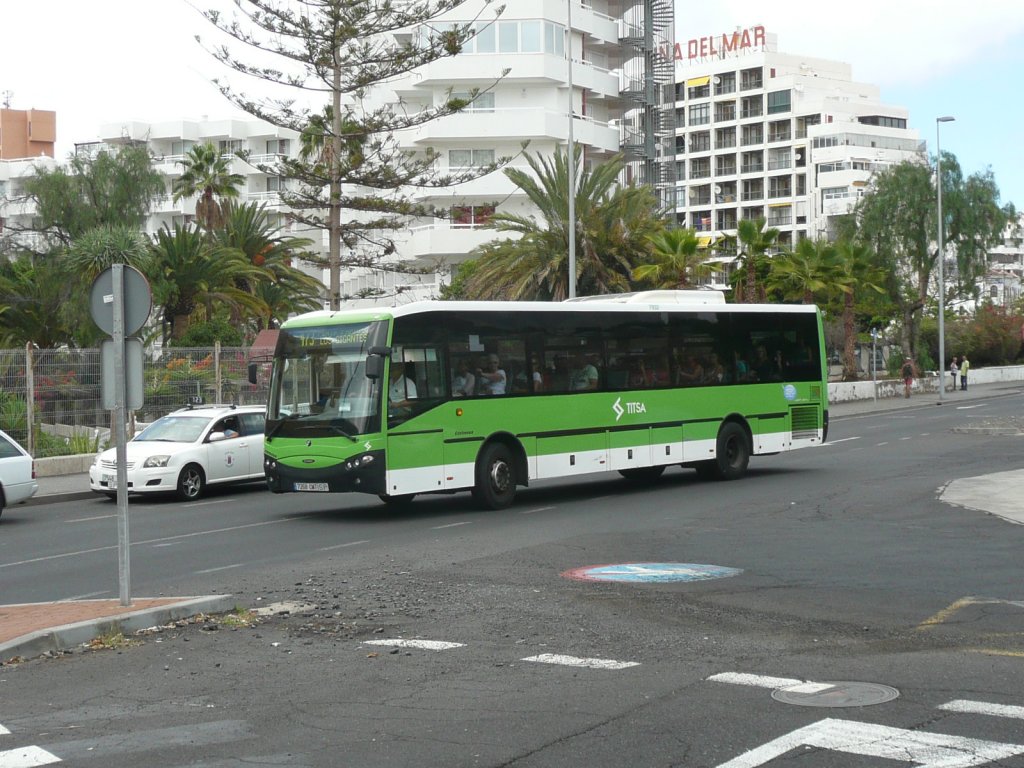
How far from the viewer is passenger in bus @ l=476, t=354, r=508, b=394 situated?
1969 cm

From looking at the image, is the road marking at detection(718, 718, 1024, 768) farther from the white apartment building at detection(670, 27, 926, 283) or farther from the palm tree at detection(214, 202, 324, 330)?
the white apartment building at detection(670, 27, 926, 283)

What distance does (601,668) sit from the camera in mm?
8352

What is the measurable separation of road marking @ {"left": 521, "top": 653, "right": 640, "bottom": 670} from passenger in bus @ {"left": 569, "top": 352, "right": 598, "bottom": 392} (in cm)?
1241

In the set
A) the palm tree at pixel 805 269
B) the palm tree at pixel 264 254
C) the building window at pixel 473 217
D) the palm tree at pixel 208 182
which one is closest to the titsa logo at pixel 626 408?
the palm tree at pixel 264 254

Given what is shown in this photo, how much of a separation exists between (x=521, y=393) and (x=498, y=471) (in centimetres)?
130

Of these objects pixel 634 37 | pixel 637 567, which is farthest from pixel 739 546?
pixel 634 37

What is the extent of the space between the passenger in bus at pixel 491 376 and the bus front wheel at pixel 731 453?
5372 millimetres

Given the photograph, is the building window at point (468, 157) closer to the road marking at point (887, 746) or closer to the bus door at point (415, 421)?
the bus door at point (415, 421)

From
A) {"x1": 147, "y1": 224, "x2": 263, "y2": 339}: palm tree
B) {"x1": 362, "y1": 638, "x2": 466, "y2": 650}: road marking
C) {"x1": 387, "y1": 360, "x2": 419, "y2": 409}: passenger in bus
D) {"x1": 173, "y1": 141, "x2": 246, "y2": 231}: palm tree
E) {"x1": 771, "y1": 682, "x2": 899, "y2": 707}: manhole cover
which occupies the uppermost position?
{"x1": 173, "y1": 141, "x2": 246, "y2": 231}: palm tree

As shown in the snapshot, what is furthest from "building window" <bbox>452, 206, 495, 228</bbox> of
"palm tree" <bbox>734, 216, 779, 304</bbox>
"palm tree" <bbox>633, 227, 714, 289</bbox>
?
"palm tree" <bbox>633, 227, 714, 289</bbox>

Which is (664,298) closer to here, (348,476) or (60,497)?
(348,476)

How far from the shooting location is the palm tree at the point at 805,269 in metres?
53.2

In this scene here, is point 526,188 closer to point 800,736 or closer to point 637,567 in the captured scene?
point 637,567

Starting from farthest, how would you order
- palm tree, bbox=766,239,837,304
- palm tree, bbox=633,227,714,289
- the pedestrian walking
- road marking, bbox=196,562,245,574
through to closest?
the pedestrian walking < palm tree, bbox=766,239,837,304 < palm tree, bbox=633,227,714,289 < road marking, bbox=196,562,245,574
